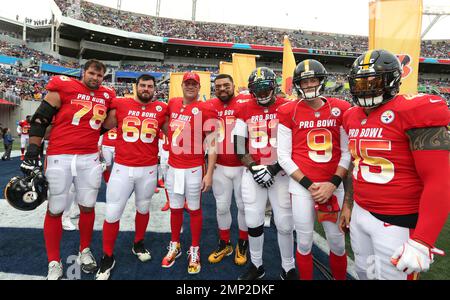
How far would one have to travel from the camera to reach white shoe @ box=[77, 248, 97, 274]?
295 cm

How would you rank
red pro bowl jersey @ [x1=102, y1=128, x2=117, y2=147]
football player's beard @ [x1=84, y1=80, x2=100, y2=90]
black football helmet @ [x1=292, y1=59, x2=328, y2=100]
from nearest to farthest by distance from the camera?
black football helmet @ [x1=292, y1=59, x2=328, y2=100] < football player's beard @ [x1=84, y1=80, x2=100, y2=90] < red pro bowl jersey @ [x1=102, y1=128, x2=117, y2=147]

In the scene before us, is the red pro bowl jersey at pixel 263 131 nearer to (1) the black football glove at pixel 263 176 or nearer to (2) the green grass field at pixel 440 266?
(1) the black football glove at pixel 263 176

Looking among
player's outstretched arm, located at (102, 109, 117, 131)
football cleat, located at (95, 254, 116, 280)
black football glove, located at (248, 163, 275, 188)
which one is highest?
player's outstretched arm, located at (102, 109, 117, 131)

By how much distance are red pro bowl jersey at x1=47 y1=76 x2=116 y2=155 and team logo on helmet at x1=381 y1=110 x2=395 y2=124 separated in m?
2.86

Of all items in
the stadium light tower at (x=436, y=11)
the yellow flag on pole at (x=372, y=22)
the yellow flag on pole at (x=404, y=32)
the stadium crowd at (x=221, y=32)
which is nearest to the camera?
the yellow flag on pole at (x=404, y=32)

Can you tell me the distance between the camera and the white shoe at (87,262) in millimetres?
2945

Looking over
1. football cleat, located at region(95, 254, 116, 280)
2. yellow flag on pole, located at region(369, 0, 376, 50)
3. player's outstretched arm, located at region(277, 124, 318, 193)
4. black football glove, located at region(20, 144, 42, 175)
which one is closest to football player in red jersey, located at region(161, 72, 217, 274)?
football cleat, located at region(95, 254, 116, 280)

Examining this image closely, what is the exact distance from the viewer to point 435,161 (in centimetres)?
149

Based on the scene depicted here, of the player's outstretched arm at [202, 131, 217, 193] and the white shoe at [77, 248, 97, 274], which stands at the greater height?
the player's outstretched arm at [202, 131, 217, 193]

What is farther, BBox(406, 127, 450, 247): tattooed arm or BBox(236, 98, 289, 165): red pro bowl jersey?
BBox(236, 98, 289, 165): red pro bowl jersey

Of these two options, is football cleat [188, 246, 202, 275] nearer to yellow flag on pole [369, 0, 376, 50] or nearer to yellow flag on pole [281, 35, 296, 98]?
yellow flag on pole [369, 0, 376, 50]

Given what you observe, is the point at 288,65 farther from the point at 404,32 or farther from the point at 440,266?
the point at 440,266

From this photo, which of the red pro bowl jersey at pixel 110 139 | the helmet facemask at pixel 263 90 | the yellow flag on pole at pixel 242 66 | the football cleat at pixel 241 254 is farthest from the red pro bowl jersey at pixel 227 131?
the yellow flag on pole at pixel 242 66

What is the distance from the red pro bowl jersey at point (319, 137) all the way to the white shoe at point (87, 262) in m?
2.56
